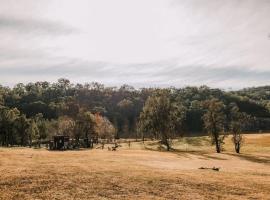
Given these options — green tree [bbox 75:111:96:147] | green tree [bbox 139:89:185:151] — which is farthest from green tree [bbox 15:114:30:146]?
green tree [bbox 139:89:185:151]

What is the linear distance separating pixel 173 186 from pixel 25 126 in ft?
318

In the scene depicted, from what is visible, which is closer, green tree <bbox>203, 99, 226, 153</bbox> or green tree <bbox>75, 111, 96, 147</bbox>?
green tree <bbox>203, 99, 226, 153</bbox>

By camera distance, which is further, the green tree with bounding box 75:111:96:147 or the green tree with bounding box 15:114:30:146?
the green tree with bounding box 15:114:30:146

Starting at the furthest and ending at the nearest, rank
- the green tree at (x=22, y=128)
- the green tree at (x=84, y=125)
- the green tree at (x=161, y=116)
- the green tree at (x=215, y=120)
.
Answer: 1. the green tree at (x=22, y=128)
2. the green tree at (x=84, y=125)
3. the green tree at (x=161, y=116)
4. the green tree at (x=215, y=120)

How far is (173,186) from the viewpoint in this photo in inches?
1368

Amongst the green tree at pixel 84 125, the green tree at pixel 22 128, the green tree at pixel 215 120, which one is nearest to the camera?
the green tree at pixel 215 120

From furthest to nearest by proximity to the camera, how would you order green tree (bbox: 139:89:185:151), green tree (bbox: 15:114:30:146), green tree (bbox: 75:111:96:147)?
1. green tree (bbox: 15:114:30:146)
2. green tree (bbox: 75:111:96:147)
3. green tree (bbox: 139:89:185:151)

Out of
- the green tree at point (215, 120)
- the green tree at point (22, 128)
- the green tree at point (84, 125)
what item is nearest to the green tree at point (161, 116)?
the green tree at point (215, 120)

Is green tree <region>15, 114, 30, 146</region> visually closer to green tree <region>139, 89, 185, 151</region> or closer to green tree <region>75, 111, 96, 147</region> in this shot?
green tree <region>75, 111, 96, 147</region>

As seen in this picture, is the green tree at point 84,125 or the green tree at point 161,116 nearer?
the green tree at point 161,116

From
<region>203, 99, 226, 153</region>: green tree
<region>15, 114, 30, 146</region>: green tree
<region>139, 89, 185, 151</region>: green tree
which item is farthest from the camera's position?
<region>15, 114, 30, 146</region>: green tree

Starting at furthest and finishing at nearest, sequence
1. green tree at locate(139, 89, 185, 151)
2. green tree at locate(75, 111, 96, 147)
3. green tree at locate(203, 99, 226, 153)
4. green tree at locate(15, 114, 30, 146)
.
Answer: green tree at locate(15, 114, 30, 146) < green tree at locate(75, 111, 96, 147) < green tree at locate(139, 89, 185, 151) < green tree at locate(203, 99, 226, 153)

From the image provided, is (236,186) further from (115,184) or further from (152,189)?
(115,184)

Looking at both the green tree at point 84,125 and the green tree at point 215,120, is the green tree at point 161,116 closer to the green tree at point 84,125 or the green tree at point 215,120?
the green tree at point 215,120
